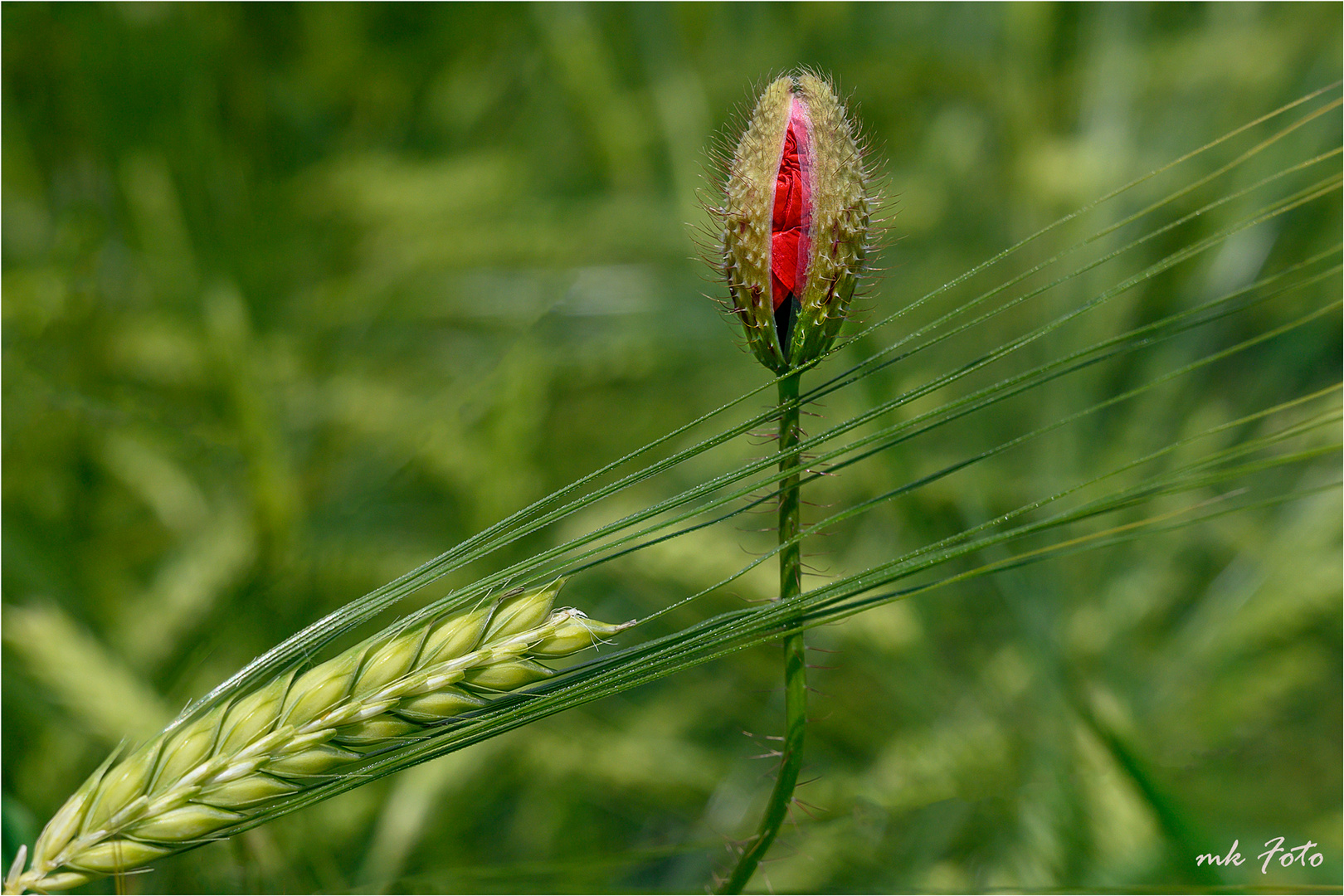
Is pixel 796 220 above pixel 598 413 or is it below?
below

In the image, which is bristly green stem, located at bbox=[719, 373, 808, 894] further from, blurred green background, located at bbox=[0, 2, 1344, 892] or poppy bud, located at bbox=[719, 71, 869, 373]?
blurred green background, located at bbox=[0, 2, 1344, 892]

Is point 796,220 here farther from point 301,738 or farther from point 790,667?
point 301,738

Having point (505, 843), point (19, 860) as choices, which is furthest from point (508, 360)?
point (19, 860)

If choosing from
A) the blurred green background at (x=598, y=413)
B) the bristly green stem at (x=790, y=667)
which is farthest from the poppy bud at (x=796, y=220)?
the blurred green background at (x=598, y=413)

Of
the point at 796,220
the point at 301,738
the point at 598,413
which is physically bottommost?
the point at 301,738

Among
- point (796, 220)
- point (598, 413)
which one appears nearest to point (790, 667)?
point (796, 220)

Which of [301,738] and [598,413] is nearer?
[301,738]

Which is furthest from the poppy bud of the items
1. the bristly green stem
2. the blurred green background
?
the blurred green background
